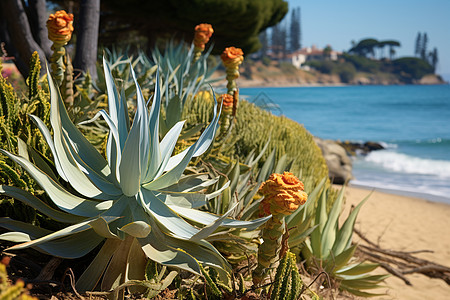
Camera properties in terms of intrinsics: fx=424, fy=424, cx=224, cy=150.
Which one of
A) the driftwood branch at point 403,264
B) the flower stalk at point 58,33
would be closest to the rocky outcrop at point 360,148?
the driftwood branch at point 403,264

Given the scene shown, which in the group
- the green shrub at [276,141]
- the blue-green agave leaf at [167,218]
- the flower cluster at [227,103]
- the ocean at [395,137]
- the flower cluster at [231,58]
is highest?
the flower cluster at [231,58]

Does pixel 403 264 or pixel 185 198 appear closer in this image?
pixel 185 198

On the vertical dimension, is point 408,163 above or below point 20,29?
below

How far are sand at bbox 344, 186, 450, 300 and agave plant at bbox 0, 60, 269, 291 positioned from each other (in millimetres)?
3133

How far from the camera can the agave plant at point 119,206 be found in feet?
6.31

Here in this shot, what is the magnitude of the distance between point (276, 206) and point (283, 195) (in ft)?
0.27

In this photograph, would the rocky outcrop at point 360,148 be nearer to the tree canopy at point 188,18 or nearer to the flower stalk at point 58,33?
the tree canopy at point 188,18

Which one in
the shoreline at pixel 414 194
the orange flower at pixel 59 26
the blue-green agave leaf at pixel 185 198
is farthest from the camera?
the shoreline at pixel 414 194

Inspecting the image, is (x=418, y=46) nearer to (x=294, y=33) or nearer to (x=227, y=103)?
(x=294, y=33)

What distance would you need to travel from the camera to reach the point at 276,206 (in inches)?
81.2

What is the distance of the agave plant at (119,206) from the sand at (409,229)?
3133 mm

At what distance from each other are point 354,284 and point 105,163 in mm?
2395

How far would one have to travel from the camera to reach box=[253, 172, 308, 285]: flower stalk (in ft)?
6.65

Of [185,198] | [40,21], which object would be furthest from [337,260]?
[40,21]
